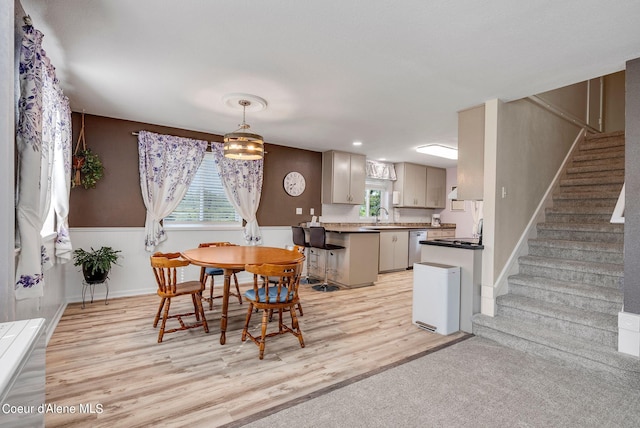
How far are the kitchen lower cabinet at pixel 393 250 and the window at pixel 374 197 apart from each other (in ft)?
3.02

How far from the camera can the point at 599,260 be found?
3205 mm

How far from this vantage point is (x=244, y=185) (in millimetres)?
4980

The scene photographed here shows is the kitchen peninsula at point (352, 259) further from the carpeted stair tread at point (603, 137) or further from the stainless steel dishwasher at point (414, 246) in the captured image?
the carpeted stair tread at point (603, 137)

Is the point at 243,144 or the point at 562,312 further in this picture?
the point at 243,144

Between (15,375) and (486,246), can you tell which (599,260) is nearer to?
(486,246)

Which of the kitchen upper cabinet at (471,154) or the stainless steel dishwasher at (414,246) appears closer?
the kitchen upper cabinet at (471,154)

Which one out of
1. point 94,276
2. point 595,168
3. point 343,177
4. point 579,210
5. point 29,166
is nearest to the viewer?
point 29,166

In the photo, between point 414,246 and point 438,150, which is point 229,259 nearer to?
point 438,150

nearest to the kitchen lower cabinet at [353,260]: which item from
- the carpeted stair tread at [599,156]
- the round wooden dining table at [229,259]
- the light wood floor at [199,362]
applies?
the light wood floor at [199,362]

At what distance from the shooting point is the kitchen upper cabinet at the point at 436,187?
290 inches

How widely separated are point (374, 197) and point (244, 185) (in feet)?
10.6

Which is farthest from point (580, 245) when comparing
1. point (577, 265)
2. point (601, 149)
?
point (601, 149)

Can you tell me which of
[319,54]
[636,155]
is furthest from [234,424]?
[636,155]

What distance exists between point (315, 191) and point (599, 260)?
4183mm
